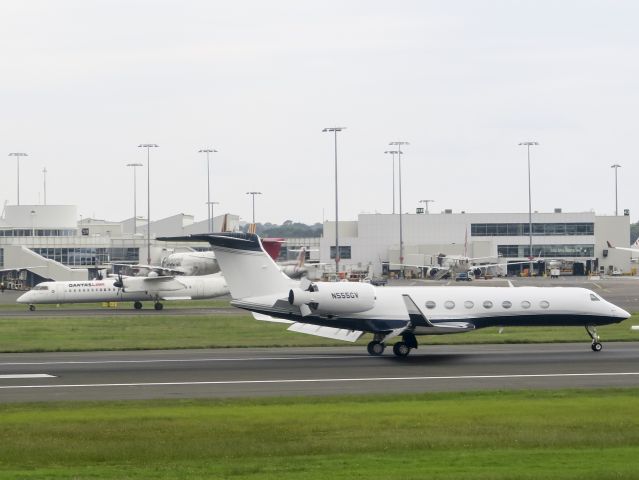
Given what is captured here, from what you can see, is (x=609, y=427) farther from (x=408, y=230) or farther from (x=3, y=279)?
(x=408, y=230)

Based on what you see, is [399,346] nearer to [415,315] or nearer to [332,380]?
[415,315]

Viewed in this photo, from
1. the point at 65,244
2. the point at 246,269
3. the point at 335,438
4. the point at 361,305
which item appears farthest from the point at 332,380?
the point at 65,244

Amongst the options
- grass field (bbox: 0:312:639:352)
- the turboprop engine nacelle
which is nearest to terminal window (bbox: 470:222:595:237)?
grass field (bbox: 0:312:639:352)

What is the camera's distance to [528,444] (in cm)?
1934

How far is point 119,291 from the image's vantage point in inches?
2918

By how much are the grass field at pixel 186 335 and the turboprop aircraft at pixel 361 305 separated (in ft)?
15.1

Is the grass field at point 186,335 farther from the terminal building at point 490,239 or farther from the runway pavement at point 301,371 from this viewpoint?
the terminal building at point 490,239

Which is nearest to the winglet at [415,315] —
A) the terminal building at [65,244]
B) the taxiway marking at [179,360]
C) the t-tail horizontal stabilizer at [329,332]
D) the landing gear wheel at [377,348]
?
the landing gear wheel at [377,348]

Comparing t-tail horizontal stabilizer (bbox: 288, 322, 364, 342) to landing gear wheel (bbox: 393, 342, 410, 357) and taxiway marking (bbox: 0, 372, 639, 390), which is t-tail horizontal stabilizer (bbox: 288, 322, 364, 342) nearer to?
landing gear wheel (bbox: 393, 342, 410, 357)

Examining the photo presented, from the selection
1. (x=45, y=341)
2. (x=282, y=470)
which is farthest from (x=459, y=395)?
(x=45, y=341)

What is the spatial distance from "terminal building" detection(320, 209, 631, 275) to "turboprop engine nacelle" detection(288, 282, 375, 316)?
329ft

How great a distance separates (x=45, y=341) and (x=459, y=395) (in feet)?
76.0

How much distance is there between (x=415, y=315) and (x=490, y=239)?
109066 mm

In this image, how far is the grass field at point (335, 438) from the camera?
16.7 meters
